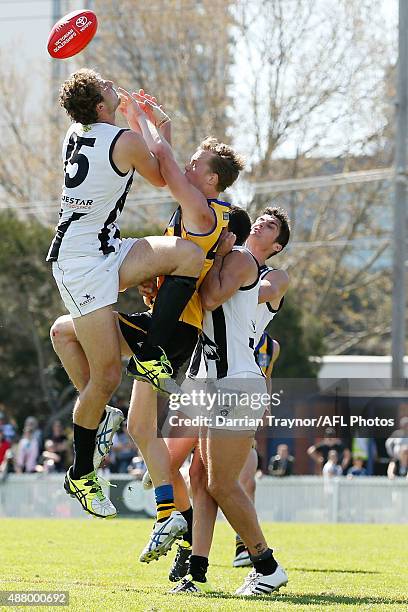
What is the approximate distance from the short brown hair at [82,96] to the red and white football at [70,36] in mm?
446

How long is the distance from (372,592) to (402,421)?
41.0ft

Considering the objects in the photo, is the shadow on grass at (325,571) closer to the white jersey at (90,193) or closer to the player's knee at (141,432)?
the player's knee at (141,432)

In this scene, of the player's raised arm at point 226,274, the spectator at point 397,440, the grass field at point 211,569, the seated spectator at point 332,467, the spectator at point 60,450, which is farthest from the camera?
the spectator at point 60,450

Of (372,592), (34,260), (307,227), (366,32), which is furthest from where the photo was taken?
(307,227)

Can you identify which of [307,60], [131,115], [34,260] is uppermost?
[307,60]

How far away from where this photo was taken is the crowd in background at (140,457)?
22.9 m

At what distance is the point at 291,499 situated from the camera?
A: 20672 mm

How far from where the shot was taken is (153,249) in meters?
8.35

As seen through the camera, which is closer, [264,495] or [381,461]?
[264,495]

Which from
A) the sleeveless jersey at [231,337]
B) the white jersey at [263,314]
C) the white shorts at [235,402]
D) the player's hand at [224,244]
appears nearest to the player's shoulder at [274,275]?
the white jersey at [263,314]

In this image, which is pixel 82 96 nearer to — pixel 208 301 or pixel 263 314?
pixel 208 301

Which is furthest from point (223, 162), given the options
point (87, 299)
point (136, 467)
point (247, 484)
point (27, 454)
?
point (27, 454)

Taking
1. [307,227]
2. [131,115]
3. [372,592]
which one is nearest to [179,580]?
[372,592]

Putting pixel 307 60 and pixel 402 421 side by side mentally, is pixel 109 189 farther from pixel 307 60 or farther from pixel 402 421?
pixel 307 60
